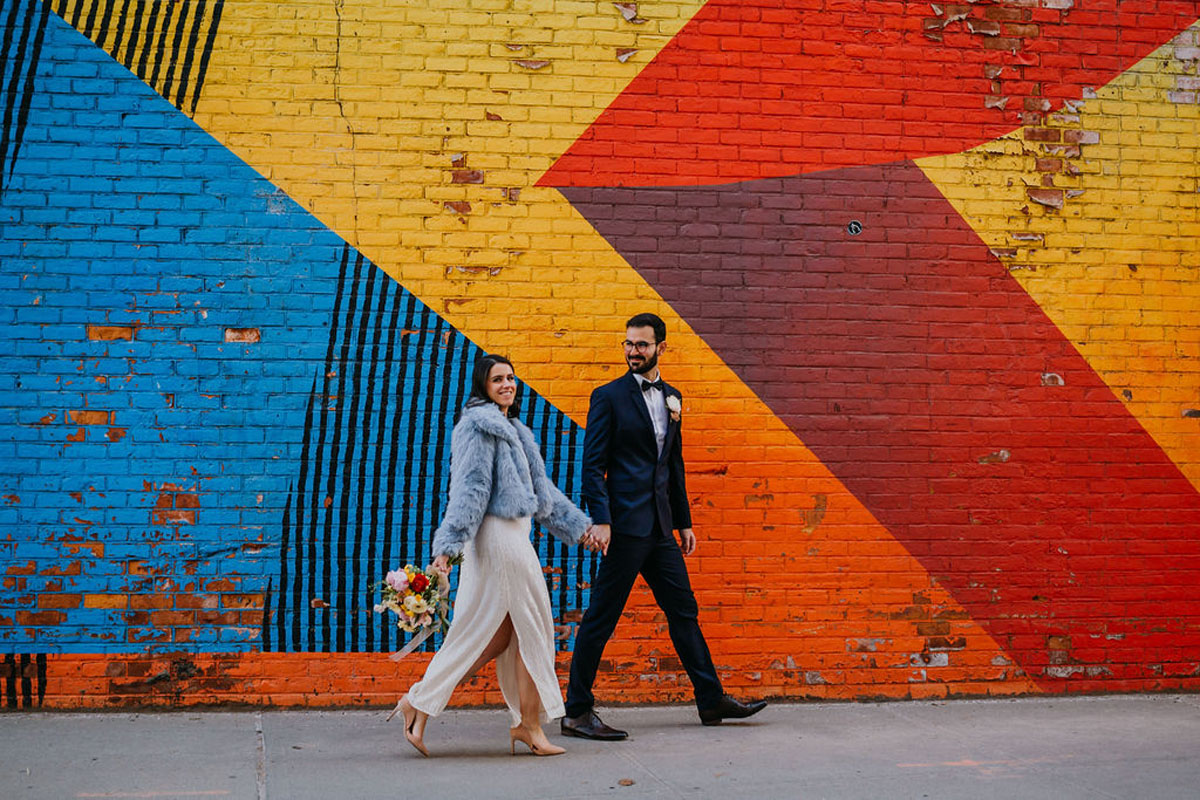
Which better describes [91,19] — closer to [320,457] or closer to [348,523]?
[320,457]

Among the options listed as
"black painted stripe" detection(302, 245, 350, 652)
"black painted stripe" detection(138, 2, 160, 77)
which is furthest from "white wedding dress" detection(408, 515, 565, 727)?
"black painted stripe" detection(138, 2, 160, 77)

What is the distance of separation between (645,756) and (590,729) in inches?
17.4

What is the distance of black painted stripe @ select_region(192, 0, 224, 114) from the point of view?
630 cm

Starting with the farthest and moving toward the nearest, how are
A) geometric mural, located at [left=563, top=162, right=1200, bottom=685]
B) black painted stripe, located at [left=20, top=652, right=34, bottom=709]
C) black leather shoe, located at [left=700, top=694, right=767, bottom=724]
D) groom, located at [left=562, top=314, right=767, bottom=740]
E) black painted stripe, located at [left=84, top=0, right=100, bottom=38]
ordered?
geometric mural, located at [left=563, top=162, right=1200, bottom=685], black painted stripe, located at [left=84, top=0, right=100, bottom=38], black painted stripe, located at [left=20, top=652, right=34, bottom=709], black leather shoe, located at [left=700, top=694, right=767, bottom=724], groom, located at [left=562, top=314, right=767, bottom=740]

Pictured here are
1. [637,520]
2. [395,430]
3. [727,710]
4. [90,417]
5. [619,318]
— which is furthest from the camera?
[619,318]

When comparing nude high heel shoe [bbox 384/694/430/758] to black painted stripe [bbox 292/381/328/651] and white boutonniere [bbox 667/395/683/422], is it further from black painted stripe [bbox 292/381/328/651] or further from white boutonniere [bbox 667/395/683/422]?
white boutonniere [bbox 667/395/683/422]

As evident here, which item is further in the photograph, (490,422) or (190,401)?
(190,401)

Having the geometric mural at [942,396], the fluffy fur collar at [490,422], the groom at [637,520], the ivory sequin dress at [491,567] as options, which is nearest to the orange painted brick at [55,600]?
the ivory sequin dress at [491,567]

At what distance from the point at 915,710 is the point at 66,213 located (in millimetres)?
Result: 5233

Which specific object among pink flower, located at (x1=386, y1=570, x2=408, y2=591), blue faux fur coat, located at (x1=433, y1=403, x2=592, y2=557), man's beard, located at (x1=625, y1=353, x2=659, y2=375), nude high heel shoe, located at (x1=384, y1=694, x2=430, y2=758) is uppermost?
man's beard, located at (x1=625, y1=353, x2=659, y2=375)

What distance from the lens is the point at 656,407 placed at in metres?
6.00

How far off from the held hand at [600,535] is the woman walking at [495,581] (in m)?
0.33

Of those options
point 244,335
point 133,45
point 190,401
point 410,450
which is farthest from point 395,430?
point 133,45

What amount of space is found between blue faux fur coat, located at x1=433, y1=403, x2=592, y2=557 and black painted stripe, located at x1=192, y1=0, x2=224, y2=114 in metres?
2.46
